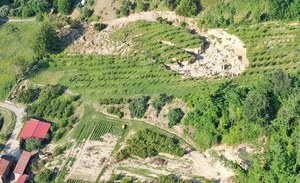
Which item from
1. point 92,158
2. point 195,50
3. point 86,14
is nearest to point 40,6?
point 86,14

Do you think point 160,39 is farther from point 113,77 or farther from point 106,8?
point 106,8

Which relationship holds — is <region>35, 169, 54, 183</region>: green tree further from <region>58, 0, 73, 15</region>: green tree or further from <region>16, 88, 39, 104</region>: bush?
<region>58, 0, 73, 15</region>: green tree

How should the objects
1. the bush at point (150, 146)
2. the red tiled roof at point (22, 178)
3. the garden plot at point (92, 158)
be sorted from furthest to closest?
1. the bush at point (150, 146)
2. the garden plot at point (92, 158)
3. the red tiled roof at point (22, 178)

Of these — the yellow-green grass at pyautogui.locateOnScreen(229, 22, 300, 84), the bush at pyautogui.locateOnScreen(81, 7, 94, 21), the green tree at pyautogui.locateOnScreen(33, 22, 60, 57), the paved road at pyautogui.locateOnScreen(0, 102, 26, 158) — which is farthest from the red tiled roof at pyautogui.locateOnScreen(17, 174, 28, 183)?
the bush at pyautogui.locateOnScreen(81, 7, 94, 21)

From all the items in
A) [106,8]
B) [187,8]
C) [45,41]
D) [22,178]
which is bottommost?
[22,178]

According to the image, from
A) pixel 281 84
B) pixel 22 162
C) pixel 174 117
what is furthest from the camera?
pixel 174 117

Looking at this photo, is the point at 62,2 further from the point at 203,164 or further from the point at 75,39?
the point at 203,164

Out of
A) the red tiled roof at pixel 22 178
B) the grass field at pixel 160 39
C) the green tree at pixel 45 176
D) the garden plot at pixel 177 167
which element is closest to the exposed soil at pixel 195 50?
the grass field at pixel 160 39

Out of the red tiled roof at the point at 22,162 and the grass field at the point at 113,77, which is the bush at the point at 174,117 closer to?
the grass field at the point at 113,77
